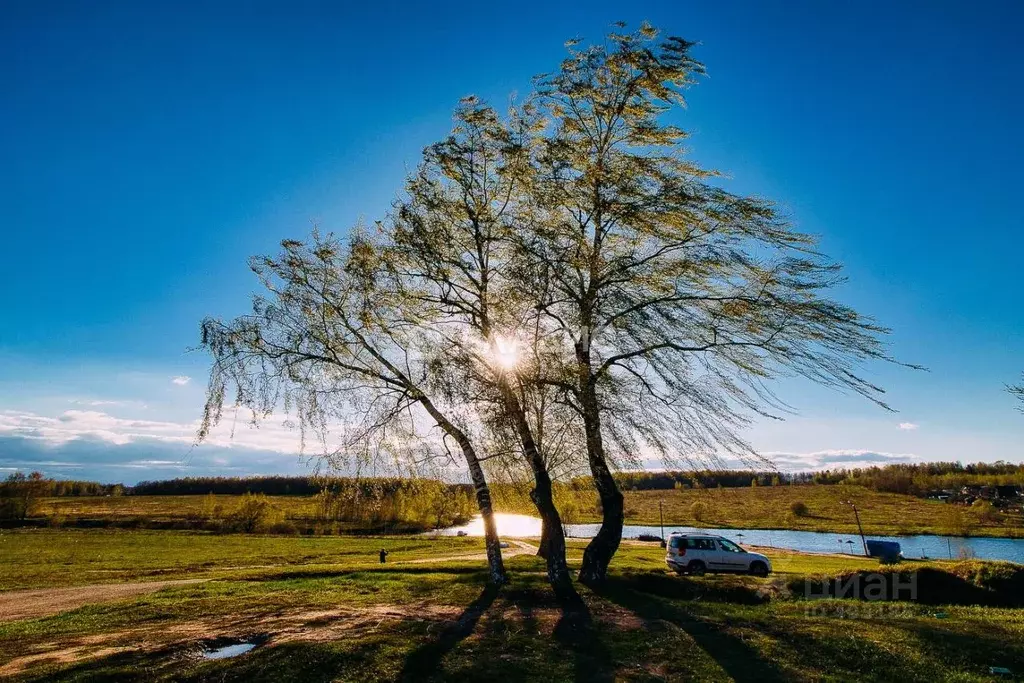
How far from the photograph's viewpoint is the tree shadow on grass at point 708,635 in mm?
7750

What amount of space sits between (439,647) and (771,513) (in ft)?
373

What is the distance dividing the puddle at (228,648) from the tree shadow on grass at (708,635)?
7.40 meters

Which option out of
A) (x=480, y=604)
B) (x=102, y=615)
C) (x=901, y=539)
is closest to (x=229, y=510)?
(x=102, y=615)

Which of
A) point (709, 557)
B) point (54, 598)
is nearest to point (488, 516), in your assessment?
point (709, 557)

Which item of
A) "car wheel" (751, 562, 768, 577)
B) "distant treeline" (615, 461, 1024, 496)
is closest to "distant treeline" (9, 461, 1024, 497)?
"distant treeline" (615, 461, 1024, 496)

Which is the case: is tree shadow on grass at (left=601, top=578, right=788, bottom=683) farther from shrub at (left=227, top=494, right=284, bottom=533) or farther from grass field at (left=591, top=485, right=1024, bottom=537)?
shrub at (left=227, top=494, right=284, bottom=533)

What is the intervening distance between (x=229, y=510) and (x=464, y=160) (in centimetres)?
7733

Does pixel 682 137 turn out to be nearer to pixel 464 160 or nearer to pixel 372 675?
pixel 464 160

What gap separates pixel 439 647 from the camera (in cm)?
895

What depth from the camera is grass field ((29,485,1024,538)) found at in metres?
73.9

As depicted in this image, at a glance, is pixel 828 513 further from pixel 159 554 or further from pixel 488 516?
pixel 488 516

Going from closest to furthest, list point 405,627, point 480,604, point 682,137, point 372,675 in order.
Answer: point 372,675, point 405,627, point 480,604, point 682,137

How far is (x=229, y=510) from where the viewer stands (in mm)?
74688

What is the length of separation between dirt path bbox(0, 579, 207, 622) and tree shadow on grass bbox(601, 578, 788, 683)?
53.6ft
